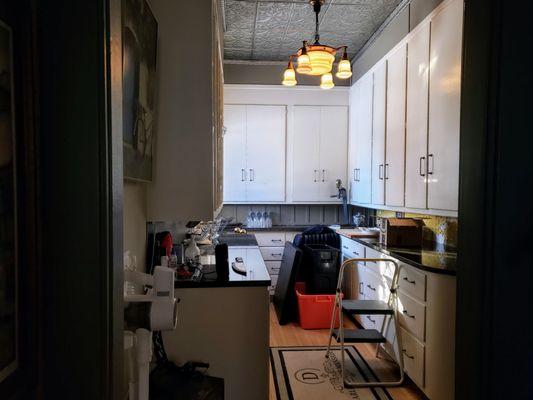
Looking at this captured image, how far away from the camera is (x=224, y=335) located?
2076 millimetres

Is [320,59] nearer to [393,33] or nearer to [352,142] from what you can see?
[393,33]

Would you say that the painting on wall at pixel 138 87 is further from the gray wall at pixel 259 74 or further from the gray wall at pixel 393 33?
the gray wall at pixel 259 74

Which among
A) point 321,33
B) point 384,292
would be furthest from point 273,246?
point 321,33

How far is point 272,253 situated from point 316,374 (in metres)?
2.00

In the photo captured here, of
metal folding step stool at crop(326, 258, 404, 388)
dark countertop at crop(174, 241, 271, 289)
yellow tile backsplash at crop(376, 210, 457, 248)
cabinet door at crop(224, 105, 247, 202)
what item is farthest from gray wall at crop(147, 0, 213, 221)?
cabinet door at crop(224, 105, 247, 202)

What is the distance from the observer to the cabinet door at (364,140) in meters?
4.25

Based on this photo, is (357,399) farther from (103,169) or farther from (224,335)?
(103,169)

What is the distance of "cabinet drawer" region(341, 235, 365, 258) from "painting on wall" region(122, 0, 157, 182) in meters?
2.45

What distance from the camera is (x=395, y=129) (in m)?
3.57

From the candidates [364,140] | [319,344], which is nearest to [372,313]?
[319,344]

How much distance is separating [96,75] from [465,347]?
3.82ft

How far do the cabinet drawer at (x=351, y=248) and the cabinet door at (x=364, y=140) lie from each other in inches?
20.5

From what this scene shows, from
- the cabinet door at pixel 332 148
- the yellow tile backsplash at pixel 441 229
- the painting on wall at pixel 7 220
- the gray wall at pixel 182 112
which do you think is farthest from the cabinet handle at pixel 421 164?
the painting on wall at pixel 7 220

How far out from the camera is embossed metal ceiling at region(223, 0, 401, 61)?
341cm
